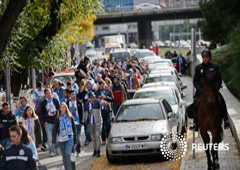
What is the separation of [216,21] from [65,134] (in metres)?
23.5

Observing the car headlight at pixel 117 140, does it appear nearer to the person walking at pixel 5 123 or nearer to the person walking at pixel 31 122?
the person walking at pixel 31 122

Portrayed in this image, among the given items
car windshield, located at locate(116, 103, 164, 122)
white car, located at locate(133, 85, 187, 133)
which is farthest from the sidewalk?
car windshield, located at locate(116, 103, 164, 122)

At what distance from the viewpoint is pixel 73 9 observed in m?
27.0

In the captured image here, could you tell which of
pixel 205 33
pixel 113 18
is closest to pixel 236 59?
pixel 205 33

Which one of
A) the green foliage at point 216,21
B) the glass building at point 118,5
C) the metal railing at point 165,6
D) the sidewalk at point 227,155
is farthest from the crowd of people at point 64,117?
the glass building at point 118,5

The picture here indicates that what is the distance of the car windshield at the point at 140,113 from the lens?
17594 millimetres

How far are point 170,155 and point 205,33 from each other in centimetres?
2298

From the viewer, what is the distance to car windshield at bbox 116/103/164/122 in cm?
1759

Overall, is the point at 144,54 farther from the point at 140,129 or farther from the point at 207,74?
the point at 207,74

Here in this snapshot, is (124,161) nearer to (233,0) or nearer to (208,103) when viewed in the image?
(208,103)

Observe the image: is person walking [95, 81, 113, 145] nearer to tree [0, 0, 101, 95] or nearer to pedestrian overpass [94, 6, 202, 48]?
tree [0, 0, 101, 95]

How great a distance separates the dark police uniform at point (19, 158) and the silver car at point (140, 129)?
649 centimetres

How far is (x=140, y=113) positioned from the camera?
703 inches

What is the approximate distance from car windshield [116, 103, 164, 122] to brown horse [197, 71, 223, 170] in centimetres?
329
